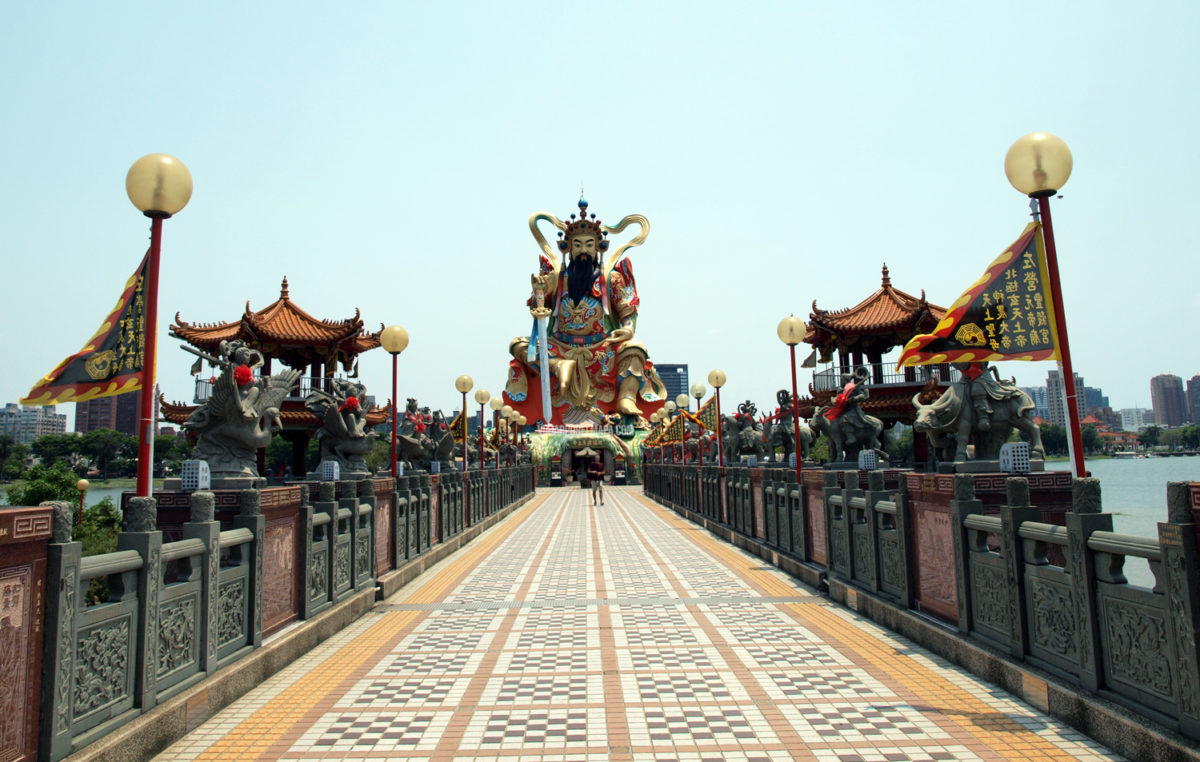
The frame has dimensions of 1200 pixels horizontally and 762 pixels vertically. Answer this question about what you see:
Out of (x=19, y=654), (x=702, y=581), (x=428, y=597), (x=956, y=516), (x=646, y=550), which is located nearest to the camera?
(x=19, y=654)

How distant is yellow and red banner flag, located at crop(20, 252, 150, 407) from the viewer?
16.5ft

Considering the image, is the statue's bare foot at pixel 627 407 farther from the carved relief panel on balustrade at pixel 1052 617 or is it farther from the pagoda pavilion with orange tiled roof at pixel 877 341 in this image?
the carved relief panel on balustrade at pixel 1052 617

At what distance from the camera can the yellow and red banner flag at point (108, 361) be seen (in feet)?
16.5

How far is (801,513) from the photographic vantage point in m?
10.1

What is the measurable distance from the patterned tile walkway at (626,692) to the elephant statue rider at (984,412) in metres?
2.20

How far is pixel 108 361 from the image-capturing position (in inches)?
201

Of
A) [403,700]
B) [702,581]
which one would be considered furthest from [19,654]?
[702,581]

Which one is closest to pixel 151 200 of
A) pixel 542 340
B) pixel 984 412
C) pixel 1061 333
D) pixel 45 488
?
pixel 1061 333

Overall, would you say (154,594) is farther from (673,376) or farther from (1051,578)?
(673,376)

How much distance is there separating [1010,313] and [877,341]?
2613cm

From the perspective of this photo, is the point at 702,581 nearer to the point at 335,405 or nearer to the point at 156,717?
the point at 335,405

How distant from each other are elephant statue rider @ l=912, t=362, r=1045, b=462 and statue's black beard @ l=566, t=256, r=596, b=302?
42.6m

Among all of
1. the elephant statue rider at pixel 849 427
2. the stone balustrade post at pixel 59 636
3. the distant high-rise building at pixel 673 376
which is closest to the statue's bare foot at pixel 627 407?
the elephant statue rider at pixel 849 427

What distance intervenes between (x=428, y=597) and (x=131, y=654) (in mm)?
5276
